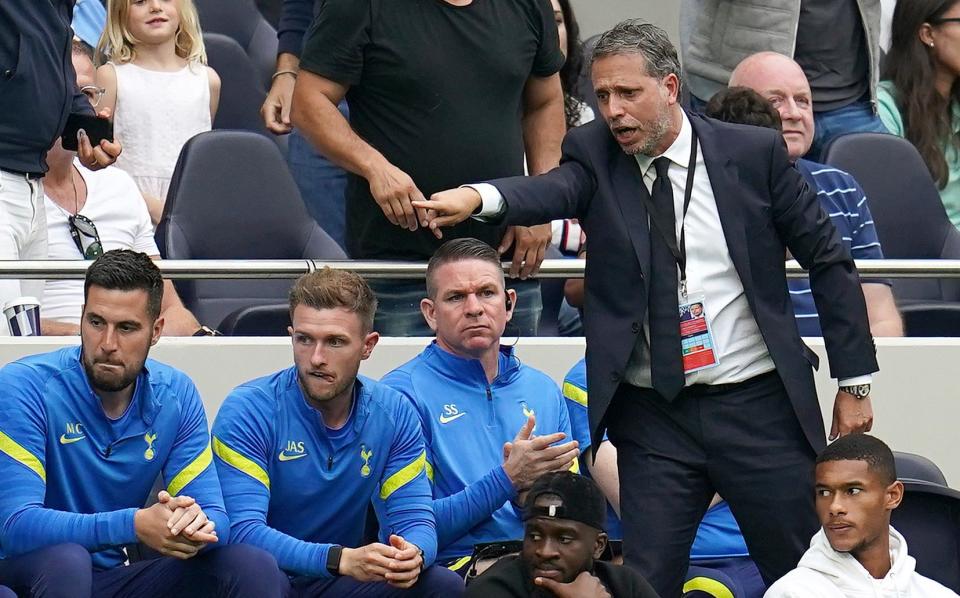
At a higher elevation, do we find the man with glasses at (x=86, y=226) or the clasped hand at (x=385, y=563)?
the man with glasses at (x=86, y=226)

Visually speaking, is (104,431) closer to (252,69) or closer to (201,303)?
(201,303)

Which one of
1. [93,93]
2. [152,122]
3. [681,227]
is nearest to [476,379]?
[681,227]

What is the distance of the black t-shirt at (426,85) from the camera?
5.36m

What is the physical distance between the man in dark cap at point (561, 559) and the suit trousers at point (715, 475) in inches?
6.3

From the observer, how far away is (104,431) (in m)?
4.67

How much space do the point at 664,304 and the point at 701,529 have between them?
1.06m

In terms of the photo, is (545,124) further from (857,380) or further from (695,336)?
(857,380)

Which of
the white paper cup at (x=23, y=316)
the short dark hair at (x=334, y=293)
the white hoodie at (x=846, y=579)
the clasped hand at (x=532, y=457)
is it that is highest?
the short dark hair at (x=334, y=293)

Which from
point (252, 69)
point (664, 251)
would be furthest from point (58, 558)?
point (252, 69)

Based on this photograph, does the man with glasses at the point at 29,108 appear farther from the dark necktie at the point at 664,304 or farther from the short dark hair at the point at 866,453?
the short dark hair at the point at 866,453

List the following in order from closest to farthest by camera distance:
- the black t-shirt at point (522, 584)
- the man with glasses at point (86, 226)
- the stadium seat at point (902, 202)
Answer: the black t-shirt at point (522, 584) → the man with glasses at point (86, 226) → the stadium seat at point (902, 202)

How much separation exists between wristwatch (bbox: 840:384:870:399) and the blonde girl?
10.8 ft

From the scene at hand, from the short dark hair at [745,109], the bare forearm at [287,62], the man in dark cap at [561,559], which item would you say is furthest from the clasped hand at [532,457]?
the bare forearm at [287,62]

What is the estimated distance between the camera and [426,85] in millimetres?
5383
